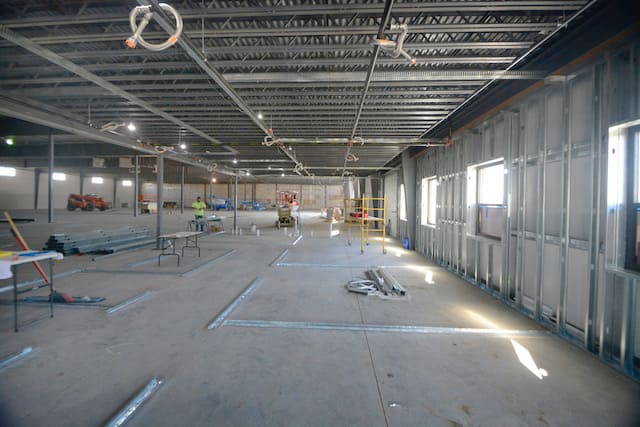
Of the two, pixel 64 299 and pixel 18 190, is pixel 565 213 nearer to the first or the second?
pixel 64 299

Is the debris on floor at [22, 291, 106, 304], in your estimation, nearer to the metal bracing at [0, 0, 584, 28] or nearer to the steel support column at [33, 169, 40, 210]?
the metal bracing at [0, 0, 584, 28]

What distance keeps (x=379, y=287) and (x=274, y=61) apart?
497cm

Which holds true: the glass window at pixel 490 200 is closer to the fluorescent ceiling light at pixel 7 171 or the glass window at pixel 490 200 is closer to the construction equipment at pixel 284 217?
the construction equipment at pixel 284 217

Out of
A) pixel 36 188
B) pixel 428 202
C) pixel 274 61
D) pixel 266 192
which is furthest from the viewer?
pixel 266 192

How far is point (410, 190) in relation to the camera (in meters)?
11.1

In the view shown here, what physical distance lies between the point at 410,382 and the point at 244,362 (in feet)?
6.40

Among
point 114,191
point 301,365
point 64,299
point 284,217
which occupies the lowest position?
point 301,365

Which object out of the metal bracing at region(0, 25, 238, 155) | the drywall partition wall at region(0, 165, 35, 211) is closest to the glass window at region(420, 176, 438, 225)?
the metal bracing at region(0, 25, 238, 155)

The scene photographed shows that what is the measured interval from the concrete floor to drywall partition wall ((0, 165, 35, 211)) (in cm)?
3331

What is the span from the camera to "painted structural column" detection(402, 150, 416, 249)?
11.0 metres

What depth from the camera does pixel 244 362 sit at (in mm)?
3184

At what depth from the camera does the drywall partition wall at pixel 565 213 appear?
319 cm

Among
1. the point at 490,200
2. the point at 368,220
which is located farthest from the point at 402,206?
the point at 490,200

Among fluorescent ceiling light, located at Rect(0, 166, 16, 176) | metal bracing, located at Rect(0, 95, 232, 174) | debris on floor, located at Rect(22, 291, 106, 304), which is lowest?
debris on floor, located at Rect(22, 291, 106, 304)
